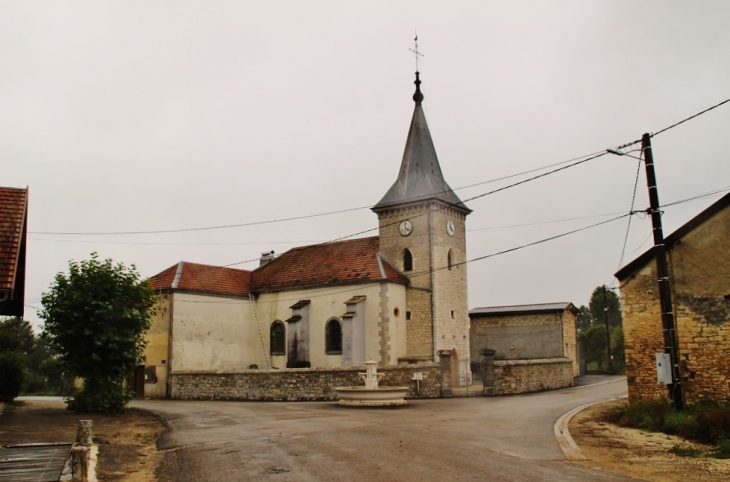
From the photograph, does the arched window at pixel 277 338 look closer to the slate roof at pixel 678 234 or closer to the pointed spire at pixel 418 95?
the pointed spire at pixel 418 95

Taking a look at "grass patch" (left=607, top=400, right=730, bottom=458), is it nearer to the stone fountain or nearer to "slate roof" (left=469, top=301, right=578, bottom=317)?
the stone fountain

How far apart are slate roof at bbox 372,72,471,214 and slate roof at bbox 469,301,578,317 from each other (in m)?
8.24

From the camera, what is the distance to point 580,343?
2948 inches

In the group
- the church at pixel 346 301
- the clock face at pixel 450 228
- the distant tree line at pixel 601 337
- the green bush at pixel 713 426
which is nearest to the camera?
the green bush at pixel 713 426

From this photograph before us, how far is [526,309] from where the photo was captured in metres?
44.1

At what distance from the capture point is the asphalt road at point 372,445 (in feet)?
34.8

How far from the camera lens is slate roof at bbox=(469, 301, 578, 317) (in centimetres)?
4253

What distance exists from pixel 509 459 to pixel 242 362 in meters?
30.0

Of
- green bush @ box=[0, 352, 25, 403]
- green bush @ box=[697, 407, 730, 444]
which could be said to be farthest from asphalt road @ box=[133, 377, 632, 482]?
green bush @ box=[0, 352, 25, 403]

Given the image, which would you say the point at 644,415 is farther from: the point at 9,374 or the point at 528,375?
the point at 9,374

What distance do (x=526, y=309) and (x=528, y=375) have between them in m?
14.2

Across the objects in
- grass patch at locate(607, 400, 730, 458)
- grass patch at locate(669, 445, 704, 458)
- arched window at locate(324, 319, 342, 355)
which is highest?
arched window at locate(324, 319, 342, 355)

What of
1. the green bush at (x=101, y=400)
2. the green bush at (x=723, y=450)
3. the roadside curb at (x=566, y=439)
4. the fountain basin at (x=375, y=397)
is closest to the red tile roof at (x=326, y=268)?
the fountain basin at (x=375, y=397)

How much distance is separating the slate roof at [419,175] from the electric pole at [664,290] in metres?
21.3
